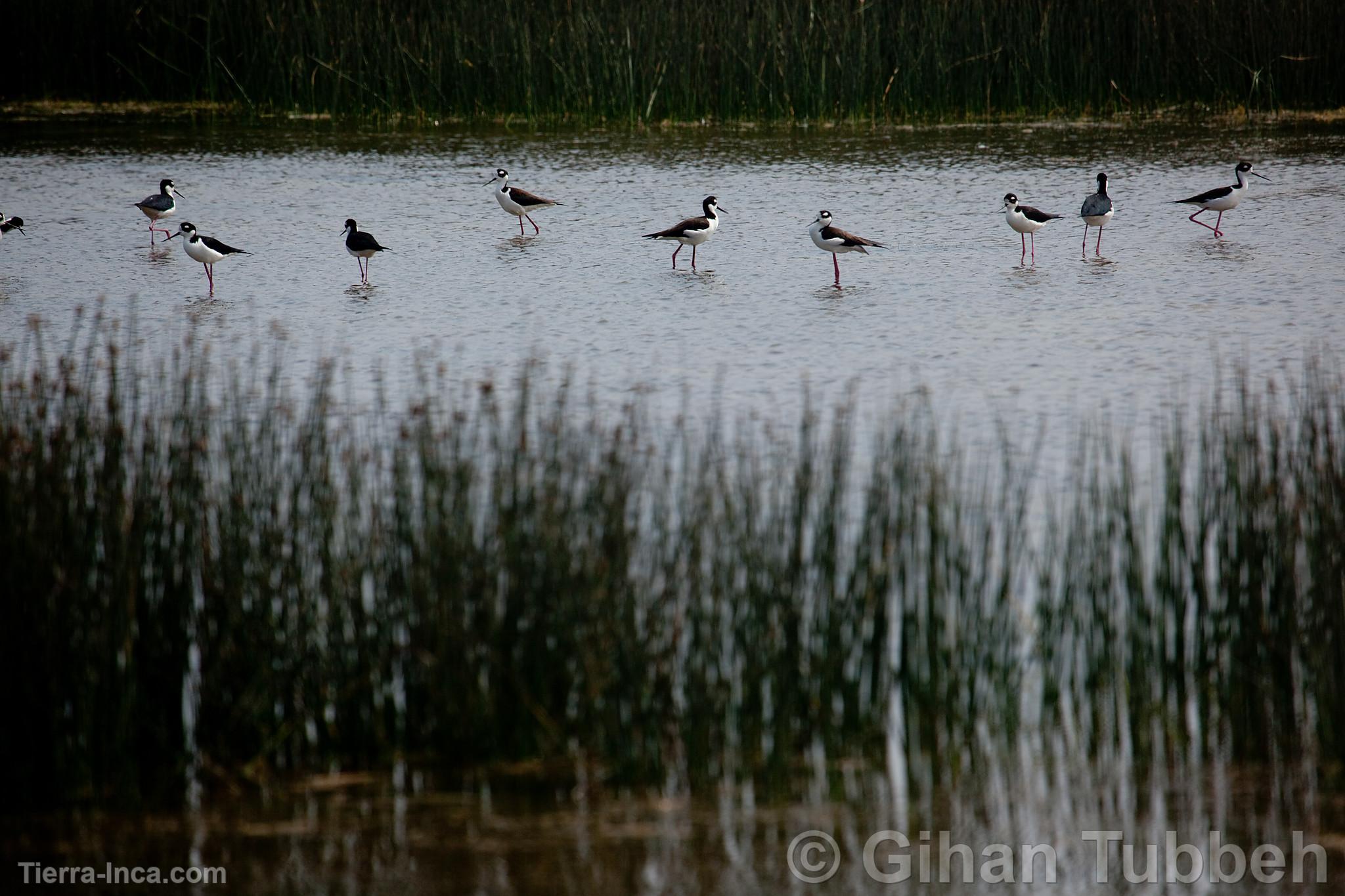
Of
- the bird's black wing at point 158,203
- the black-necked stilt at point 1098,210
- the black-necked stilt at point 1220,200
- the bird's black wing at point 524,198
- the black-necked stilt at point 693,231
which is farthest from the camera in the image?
the bird's black wing at point 524,198

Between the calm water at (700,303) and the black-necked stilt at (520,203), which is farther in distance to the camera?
the black-necked stilt at (520,203)

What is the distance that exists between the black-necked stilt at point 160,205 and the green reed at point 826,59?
4.87m

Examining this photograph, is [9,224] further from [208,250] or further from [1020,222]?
[1020,222]

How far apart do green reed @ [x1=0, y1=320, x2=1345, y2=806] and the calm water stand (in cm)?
12

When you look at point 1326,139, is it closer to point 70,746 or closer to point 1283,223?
point 1283,223

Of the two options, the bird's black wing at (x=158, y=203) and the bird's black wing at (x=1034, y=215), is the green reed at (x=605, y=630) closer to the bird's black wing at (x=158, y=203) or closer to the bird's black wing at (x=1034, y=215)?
the bird's black wing at (x=1034, y=215)

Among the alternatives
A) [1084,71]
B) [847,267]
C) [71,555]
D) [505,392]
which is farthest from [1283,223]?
[71,555]

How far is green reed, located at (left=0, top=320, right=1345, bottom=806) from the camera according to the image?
382 centimetres

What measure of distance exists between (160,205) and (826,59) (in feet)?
22.5

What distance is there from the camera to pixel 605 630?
387 cm

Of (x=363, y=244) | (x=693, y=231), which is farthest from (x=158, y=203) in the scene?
(x=693, y=231)

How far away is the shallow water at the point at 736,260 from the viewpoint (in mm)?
7582

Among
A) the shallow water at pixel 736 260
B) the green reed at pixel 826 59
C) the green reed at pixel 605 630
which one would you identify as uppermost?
the green reed at pixel 826 59

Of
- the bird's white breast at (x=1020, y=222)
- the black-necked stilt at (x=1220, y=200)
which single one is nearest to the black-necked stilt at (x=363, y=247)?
the bird's white breast at (x=1020, y=222)
